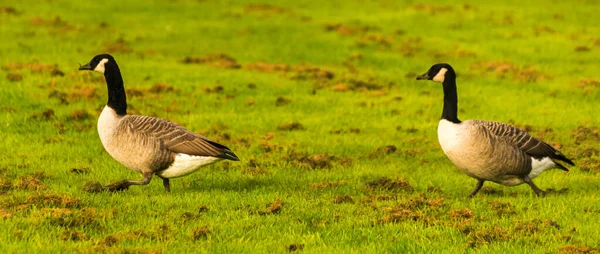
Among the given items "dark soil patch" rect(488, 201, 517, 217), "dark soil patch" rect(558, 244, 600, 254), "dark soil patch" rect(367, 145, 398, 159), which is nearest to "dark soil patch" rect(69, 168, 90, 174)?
"dark soil patch" rect(367, 145, 398, 159)

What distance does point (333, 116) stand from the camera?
897 inches

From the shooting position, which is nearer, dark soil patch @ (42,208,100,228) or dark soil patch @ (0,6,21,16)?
dark soil patch @ (42,208,100,228)

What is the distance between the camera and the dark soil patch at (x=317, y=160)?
17.0 meters

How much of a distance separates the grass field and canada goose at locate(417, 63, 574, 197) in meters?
0.55

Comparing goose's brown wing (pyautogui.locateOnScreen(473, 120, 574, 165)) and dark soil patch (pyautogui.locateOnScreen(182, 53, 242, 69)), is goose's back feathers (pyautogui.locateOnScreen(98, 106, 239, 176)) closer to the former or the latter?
goose's brown wing (pyautogui.locateOnScreen(473, 120, 574, 165))

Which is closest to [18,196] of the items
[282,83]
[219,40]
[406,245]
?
[406,245]

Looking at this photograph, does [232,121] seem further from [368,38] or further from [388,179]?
[368,38]

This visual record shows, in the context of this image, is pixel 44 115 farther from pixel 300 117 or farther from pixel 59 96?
pixel 300 117

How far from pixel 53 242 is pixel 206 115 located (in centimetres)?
1204

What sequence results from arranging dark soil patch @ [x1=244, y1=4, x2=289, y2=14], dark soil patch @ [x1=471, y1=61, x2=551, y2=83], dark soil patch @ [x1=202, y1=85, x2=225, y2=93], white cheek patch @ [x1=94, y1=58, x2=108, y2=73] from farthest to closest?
dark soil patch @ [x1=244, y1=4, x2=289, y2=14] → dark soil patch @ [x1=471, y1=61, x2=551, y2=83] → dark soil patch @ [x1=202, y1=85, x2=225, y2=93] → white cheek patch @ [x1=94, y1=58, x2=108, y2=73]

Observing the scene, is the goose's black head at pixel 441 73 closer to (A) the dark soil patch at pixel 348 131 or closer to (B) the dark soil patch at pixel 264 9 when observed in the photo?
(A) the dark soil patch at pixel 348 131

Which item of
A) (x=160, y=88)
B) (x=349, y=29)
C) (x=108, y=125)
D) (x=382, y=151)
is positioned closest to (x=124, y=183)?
(x=108, y=125)

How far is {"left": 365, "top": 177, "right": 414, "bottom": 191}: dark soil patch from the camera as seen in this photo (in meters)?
14.7

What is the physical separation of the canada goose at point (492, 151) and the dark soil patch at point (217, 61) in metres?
15.5
